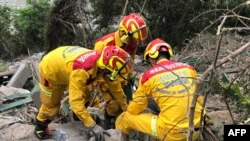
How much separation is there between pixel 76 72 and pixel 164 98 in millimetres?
1070

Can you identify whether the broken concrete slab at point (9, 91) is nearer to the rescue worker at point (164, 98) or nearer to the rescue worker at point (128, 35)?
the rescue worker at point (128, 35)

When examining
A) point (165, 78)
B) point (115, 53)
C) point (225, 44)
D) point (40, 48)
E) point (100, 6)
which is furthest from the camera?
point (40, 48)

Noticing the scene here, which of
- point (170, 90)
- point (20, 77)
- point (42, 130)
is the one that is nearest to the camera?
point (170, 90)

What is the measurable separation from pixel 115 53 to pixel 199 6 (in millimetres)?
4933

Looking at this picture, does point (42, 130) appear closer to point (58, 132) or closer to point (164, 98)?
point (58, 132)

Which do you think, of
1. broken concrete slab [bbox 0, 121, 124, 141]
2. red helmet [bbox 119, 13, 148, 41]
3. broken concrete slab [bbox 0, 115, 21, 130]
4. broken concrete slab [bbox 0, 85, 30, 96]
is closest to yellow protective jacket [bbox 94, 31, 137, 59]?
red helmet [bbox 119, 13, 148, 41]

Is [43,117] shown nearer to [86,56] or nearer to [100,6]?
[86,56]

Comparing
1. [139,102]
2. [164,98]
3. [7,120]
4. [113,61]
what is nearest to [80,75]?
[113,61]

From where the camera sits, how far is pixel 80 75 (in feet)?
17.0

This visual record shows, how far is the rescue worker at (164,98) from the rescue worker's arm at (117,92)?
62 centimetres

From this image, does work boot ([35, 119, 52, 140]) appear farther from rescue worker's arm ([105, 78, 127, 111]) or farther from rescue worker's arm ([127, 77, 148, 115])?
rescue worker's arm ([127, 77, 148, 115])

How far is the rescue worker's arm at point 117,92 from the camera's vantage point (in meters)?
5.69

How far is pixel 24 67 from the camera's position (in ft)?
31.2

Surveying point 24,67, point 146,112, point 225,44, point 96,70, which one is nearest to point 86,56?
point 96,70
